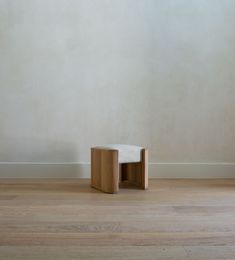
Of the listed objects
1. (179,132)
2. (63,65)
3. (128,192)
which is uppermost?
(63,65)

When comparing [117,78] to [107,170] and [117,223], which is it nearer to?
[107,170]

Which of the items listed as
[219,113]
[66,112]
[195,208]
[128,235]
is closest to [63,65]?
[66,112]

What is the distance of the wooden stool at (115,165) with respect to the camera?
5.41 ft

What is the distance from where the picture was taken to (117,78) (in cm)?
213

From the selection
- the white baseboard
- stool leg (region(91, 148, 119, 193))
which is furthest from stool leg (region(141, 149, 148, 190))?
the white baseboard

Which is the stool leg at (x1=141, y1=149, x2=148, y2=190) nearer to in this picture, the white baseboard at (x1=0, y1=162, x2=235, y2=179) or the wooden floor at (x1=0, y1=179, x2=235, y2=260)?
the wooden floor at (x1=0, y1=179, x2=235, y2=260)

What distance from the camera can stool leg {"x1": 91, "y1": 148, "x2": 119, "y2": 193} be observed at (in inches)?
64.7

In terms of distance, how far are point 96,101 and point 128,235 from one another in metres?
1.25

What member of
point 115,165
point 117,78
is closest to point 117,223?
point 115,165

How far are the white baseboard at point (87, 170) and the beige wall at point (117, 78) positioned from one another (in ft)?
0.14

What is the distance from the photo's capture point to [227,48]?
2152mm

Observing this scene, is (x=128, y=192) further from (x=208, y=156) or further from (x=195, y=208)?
(x=208, y=156)

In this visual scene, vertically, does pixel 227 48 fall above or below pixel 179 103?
above

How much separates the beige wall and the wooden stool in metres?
0.33
